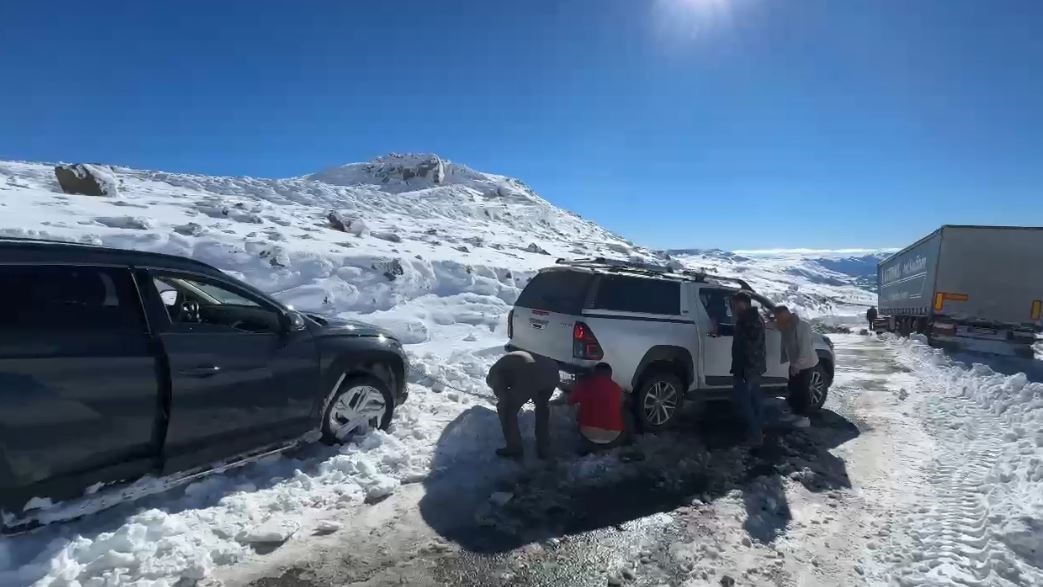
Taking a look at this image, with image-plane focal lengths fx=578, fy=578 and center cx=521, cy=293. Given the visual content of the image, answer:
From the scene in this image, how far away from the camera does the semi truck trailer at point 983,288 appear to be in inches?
552

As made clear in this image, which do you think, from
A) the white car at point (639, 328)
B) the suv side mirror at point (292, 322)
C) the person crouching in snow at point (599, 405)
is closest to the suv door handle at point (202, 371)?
the suv side mirror at point (292, 322)

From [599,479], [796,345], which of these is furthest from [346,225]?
[599,479]

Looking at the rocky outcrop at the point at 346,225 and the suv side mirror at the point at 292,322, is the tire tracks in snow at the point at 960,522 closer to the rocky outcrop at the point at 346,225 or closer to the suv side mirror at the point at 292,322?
the suv side mirror at the point at 292,322

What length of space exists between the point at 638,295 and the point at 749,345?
51.9 inches

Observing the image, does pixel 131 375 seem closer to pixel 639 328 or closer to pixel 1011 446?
pixel 639 328

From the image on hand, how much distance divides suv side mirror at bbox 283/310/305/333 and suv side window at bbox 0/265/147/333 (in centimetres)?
111

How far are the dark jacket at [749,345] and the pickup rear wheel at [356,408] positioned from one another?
3.78 meters

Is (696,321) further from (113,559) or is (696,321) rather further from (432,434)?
(113,559)

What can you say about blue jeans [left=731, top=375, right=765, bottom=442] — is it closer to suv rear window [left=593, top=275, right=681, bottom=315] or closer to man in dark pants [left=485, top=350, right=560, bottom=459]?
suv rear window [left=593, top=275, right=681, bottom=315]

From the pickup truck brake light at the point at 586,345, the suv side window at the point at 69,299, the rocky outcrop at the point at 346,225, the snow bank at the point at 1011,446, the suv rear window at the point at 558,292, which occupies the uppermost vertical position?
the rocky outcrop at the point at 346,225

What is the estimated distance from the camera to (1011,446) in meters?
6.13

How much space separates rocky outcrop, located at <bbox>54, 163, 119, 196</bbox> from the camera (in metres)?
28.6

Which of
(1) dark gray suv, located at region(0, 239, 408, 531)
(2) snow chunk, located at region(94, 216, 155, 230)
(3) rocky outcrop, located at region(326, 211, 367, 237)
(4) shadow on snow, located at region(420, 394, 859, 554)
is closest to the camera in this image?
(1) dark gray suv, located at region(0, 239, 408, 531)

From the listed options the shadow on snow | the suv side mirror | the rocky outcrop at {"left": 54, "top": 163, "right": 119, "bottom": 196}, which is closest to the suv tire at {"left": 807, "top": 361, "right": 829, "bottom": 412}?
the shadow on snow
